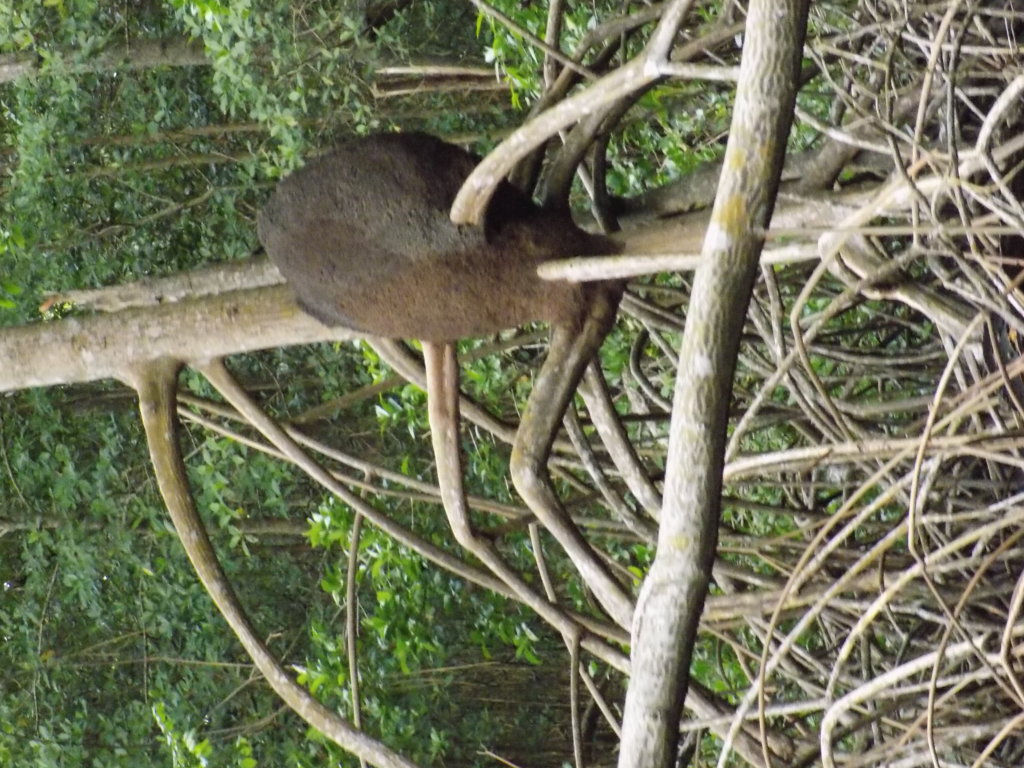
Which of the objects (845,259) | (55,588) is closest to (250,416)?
(845,259)

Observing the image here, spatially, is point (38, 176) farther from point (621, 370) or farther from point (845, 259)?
point (845, 259)

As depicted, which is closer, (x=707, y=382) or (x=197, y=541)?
(x=707, y=382)

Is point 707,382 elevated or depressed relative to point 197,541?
elevated

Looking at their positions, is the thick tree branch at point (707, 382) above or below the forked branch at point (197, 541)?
above

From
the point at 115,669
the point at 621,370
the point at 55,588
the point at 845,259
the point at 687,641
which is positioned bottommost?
the point at 115,669

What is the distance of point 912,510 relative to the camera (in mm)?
1171

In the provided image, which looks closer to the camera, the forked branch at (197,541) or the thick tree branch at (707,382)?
the thick tree branch at (707,382)

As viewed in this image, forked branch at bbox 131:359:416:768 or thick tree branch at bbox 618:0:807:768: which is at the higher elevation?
thick tree branch at bbox 618:0:807:768

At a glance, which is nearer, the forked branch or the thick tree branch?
the thick tree branch

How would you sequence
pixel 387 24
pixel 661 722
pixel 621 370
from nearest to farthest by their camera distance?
pixel 661 722 < pixel 621 370 < pixel 387 24

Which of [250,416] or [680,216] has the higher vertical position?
[680,216]

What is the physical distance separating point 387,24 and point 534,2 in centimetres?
57

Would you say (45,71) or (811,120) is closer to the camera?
(811,120)

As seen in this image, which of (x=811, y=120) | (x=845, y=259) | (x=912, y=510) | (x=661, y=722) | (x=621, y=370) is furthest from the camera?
(x=621, y=370)
